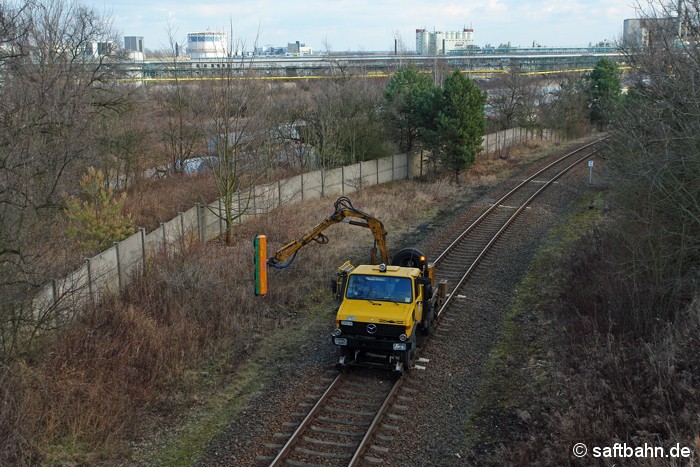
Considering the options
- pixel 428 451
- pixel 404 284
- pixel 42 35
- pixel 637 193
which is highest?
pixel 42 35

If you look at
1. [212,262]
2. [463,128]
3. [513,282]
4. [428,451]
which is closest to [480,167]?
[463,128]

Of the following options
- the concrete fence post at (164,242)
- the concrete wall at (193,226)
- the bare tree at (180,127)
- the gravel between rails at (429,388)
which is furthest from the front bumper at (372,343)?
the bare tree at (180,127)

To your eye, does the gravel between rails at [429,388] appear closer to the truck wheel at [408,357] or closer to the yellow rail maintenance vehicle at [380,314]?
the truck wheel at [408,357]

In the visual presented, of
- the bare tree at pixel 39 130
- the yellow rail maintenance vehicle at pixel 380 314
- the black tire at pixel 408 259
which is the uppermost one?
the bare tree at pixel 39 130

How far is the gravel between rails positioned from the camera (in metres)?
9.92

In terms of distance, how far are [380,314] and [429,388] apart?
1685 mm

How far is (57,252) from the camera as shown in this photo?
1481 cm

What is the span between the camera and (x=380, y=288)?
12680 millimetres

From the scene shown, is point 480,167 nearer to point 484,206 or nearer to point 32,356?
point 484,206

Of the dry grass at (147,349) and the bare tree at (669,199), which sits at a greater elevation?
the bare tree at (669,199)

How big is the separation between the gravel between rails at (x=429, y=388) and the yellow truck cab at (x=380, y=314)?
66 cm

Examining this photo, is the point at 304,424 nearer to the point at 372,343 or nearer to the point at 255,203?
the point at 372,343

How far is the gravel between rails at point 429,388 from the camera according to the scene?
9.92m

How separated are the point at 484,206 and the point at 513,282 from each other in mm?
10468
